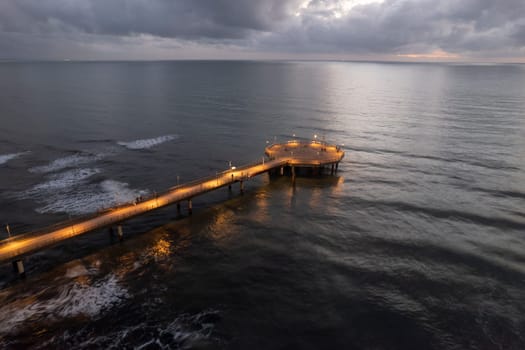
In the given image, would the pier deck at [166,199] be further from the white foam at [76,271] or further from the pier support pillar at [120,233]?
the white foam at [76,271]

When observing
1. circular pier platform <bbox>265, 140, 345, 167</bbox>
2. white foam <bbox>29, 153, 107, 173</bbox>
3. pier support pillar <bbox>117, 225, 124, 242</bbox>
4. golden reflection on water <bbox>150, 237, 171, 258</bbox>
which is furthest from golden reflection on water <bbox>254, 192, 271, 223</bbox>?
white foam <bbox>29, 153, 107, 173</bbox>

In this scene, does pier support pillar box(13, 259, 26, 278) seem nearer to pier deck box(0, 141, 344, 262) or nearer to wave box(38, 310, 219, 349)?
pier deck box(0, 141, 344, 262)

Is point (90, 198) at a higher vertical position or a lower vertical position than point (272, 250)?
higher

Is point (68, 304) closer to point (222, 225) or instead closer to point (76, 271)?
point (76, 271)

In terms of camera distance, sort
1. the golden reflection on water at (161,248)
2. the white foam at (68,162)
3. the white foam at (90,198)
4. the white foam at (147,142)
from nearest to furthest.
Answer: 1. the golden reflection on water at (161,248)
2. the white foam at (90,198)
3. the white foam at (68,162)
4. the white foam at (147,142)

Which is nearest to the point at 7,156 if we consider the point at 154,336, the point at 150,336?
the point at 150,336

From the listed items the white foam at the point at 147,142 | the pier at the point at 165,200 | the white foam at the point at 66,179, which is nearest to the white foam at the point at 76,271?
the pier at the point at 165,200

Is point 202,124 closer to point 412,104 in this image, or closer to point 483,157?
point 483,157
